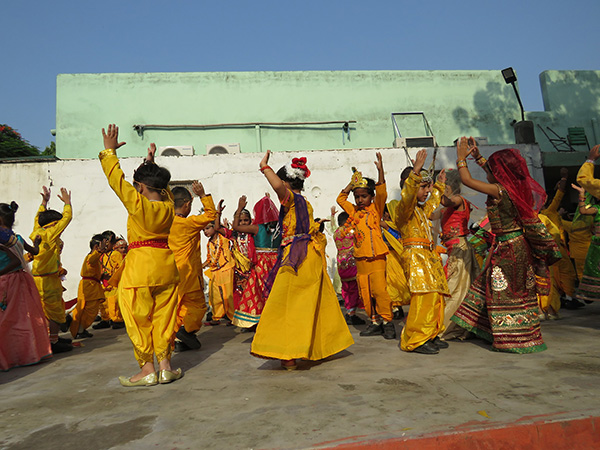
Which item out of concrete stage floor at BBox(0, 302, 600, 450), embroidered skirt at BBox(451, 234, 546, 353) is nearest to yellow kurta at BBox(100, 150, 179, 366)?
concrete stage floor at BBox(0, 302, 600, 450)

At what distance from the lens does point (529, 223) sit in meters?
4.32

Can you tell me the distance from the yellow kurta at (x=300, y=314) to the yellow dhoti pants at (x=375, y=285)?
124cm

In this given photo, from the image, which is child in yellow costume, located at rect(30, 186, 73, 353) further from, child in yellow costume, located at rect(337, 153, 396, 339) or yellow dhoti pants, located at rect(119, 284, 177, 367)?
child in yellow costume, located at rect(337, 153, 396, 339)

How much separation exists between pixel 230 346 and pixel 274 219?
6.03 ft

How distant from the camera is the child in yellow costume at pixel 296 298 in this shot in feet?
13.5

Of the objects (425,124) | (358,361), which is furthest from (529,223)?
(425,124)

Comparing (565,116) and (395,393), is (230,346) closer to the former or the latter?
(395,393)

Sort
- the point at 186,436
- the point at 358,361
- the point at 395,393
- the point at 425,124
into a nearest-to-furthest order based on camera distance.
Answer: the point at 186,436
the point at 395,393
the point at 358,361
the point at 425,124

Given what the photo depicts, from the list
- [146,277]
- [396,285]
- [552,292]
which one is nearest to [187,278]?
[146,277]

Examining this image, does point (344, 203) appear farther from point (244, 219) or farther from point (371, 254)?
point (244, 219)

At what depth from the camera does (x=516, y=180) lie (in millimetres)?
4316

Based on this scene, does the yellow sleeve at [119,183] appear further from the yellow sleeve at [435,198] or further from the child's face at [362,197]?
the yellow sleeve at [435,198]

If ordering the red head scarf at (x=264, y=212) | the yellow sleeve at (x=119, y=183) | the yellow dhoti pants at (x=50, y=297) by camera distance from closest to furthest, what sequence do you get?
1. the yellow sleeve at (x=119, y=183)
2. the yellow dhoti pants at (x=50, y=297)
3. the red head scarf at (x=264, y=212)

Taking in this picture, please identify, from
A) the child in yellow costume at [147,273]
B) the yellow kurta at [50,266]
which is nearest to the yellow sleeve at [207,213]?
the child in yellow costume at [147,273]
